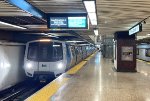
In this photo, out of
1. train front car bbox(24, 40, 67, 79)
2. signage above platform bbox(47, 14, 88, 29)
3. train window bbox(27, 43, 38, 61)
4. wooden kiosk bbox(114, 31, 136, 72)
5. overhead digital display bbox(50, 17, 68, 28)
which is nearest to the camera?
signage above platform bbox(47, 14, 88, 29)

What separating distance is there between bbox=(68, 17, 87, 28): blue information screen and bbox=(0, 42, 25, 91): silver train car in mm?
3194

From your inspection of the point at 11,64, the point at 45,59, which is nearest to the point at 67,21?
the point at 11,64

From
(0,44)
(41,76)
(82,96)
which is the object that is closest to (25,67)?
(41,76)

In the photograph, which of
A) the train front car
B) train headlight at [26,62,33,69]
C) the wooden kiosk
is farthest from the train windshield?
the wooden kiosk

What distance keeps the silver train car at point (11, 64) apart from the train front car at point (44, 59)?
1.42 feet

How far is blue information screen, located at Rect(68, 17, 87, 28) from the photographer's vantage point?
412 inches

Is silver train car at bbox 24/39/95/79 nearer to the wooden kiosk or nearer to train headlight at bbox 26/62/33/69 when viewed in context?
train headlight at bbox 26/62/33/69

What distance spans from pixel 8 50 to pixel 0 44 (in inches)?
46.0

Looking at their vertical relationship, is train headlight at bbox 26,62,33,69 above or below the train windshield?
below

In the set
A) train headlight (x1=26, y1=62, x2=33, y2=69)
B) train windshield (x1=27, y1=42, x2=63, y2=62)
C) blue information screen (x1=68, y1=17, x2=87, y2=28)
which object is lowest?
train headlight (x1=26, y1=62, x2=33, y2=69)

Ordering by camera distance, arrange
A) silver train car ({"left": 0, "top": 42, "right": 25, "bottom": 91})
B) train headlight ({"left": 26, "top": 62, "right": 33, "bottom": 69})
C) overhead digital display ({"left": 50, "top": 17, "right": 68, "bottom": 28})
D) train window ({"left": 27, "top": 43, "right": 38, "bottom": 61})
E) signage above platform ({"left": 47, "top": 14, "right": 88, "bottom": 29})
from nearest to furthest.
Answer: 1. signage above platform ({"left": 47, "top": 14, "right": 88, "bottom": 29})
2. overhead digital display ({"left": 50, "top": 17, "right": 68, "bottom": 28})
3. silver train car ({"left": 0, "top": 42, "right": 25, "bottom": 91})
4. train headlight ({"left": 26, "top": 62, "right": 33, "bottom": 69})
5. train window ({"left": 27, "top": 43, "right": 38, "bottom": 61})

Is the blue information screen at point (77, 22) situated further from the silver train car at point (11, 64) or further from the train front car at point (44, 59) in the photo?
the train front car at point (44, 59)

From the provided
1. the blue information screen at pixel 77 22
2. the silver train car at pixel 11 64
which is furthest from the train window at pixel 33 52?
the blue information screen at pixel 77 22

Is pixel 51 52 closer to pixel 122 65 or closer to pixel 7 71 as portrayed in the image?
pixel 7 71
